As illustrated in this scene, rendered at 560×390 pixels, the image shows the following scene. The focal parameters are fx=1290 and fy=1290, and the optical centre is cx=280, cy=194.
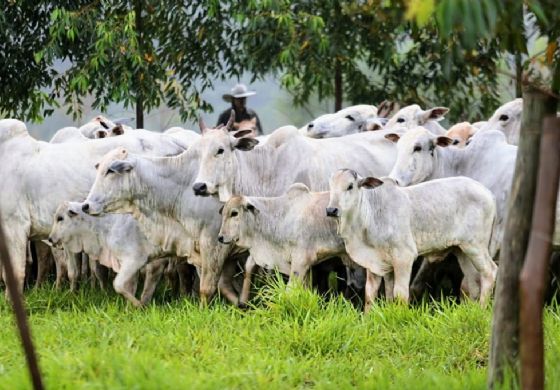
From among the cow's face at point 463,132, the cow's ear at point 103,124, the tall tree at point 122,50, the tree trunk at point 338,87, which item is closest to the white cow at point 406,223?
the cow's face at point 463,132

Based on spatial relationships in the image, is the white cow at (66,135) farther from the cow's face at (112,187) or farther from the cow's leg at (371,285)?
the cow's leg at (371,285)

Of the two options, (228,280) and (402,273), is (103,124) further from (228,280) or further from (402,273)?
(402,273)

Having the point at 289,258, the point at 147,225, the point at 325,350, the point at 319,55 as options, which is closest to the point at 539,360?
the point at 325,350

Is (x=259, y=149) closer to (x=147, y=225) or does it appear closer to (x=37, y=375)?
(x=147, y=225)

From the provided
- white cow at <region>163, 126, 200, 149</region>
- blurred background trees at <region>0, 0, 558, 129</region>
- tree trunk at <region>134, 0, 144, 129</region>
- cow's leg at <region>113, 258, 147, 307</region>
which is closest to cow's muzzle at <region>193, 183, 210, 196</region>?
cow's leg at <region>113, 258, 147, 307</region>

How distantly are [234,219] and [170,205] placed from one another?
0.70 metres

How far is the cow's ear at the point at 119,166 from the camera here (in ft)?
28.5

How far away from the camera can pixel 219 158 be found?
8.68 meters

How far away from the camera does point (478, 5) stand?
163 inches

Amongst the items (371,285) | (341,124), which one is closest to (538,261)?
(371,285)

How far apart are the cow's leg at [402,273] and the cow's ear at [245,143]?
1354mm

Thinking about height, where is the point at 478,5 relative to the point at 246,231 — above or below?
above

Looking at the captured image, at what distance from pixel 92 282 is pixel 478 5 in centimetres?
Answer: 615

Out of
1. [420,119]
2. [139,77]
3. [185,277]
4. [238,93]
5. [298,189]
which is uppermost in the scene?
[139,77]
